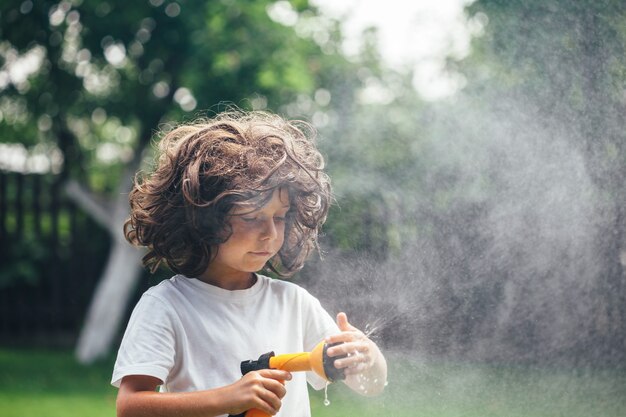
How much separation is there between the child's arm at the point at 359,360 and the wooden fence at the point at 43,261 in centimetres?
651

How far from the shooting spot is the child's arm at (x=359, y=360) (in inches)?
60.0

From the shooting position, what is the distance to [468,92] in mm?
4082

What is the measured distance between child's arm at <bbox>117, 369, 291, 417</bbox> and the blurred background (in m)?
0.48

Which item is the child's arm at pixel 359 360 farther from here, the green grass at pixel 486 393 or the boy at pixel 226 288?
the green grass at pixel 486 393

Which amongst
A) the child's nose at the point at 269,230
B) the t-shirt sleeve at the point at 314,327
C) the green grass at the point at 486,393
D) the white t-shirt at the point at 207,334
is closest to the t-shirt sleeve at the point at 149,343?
the white t-shirt at the point at 207,334

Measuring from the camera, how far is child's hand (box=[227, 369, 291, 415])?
1495 mm

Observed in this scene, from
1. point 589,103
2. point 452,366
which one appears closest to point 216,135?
point 452,366

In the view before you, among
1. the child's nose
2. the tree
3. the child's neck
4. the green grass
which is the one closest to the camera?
the child's nose

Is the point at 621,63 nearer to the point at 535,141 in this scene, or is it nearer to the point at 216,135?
the point at 535,141

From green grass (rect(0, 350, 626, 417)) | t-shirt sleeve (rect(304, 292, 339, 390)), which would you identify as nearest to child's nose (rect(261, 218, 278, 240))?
t-shirt sleeve (rect(304, 292, 339, 390))

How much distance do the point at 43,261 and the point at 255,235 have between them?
A: 6.70m

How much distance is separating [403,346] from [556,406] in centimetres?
52

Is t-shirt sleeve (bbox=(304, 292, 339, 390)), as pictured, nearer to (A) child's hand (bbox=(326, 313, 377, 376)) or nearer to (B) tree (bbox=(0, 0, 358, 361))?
(A) child's hand (bbox=(326, 313, 377, 376))

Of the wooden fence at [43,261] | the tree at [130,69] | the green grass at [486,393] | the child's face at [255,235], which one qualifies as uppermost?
the tree at [130,69]
